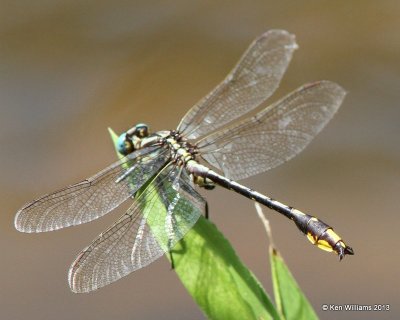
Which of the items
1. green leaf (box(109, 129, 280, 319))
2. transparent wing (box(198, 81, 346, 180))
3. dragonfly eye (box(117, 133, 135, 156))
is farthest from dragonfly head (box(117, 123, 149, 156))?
green leaf (box(109, 129, 280, 319))

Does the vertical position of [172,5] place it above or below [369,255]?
above

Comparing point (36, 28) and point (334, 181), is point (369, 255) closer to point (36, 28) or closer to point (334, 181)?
point (334, 181)

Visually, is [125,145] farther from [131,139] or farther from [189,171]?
[189,171]

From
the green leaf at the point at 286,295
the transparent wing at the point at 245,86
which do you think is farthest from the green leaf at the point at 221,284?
the transparent wing at the point at 245,86

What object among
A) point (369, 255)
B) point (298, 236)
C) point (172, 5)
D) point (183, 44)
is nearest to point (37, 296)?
point (298, 236)

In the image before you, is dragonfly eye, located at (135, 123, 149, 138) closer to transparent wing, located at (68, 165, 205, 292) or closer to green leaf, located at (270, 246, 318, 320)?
transparent wing, located at (68, 165, 205, 292)

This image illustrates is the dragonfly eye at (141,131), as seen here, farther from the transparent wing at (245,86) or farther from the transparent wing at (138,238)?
the transparent wing at (138,238)
